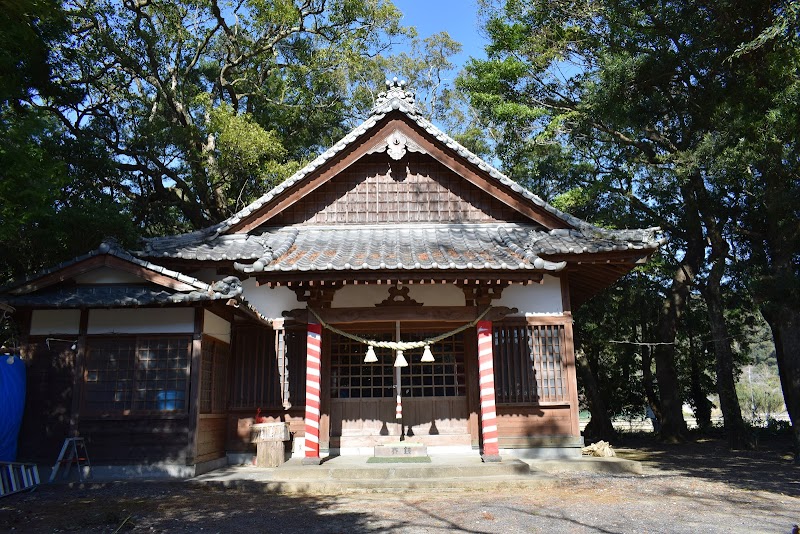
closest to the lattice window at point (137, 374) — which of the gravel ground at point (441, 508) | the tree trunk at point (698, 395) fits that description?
the gravel ground at point (441, 508)

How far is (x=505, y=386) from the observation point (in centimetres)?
1072

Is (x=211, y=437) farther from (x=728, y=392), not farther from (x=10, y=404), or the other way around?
(x=728, y=392)

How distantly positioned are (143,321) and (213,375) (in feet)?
5.07

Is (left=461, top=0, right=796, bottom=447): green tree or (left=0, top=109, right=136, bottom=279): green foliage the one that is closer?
(left=0, top=109, right=136, bottom=279): green foliage

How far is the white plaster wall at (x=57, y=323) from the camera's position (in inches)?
373

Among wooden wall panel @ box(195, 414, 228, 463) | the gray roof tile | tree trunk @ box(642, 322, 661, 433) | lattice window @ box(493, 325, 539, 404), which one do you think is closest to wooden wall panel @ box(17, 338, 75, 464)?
wooden wall panel @ box(195, 414, 228, 463)

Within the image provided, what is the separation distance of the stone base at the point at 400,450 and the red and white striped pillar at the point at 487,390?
1115 mm

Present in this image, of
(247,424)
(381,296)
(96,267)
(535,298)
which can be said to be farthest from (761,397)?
(96,267)

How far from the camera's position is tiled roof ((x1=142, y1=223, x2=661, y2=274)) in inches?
372

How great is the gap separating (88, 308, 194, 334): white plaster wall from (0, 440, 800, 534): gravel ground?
244 centimetres

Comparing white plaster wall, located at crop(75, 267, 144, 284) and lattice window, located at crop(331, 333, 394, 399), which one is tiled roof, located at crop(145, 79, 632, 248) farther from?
lattice window, located at crop(331, 333, 394, 399)

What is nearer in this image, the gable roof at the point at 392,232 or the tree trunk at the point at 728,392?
the gable roof at the point at 392,232

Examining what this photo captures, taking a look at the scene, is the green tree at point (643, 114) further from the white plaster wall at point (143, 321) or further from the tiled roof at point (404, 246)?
the white plaster wall at point (143, 321)

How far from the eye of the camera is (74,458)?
28.9 feet
